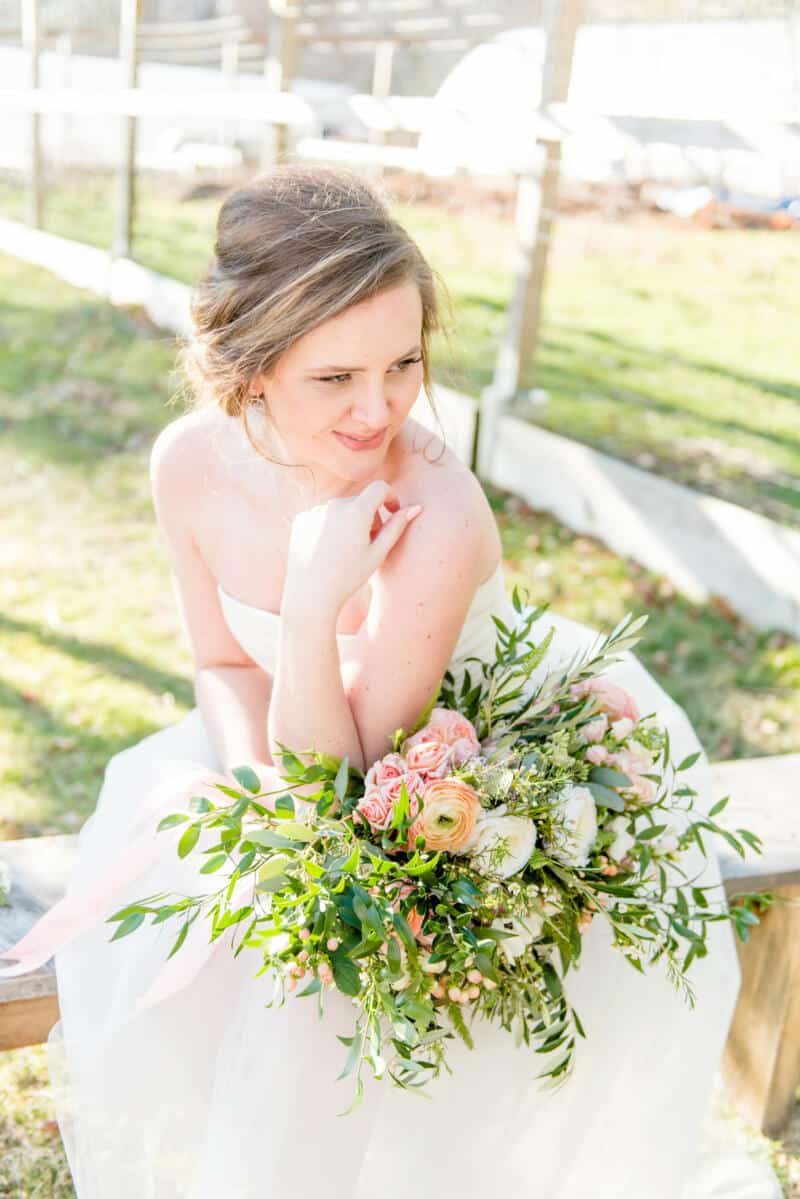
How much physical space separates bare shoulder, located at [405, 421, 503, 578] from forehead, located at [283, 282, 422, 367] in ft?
0.80

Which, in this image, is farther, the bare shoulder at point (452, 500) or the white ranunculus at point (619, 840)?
the bare shoulder at point (452, 500)

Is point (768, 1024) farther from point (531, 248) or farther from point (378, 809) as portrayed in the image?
point (531, 248)

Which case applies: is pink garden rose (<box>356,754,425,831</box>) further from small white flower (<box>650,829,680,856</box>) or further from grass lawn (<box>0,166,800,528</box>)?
A: grass lawn (<box>0,166,800,528</box>)

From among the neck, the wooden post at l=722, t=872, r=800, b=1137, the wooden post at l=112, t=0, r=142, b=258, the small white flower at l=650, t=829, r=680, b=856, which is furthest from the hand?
the wooden post at l=112, t=0, r=142, b=258

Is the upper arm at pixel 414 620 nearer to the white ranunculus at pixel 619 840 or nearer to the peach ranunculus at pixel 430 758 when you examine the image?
the peach ranunculus at pixel 430 758

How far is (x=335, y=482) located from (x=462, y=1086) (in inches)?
40.0

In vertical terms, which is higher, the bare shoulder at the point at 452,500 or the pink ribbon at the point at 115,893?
the bare shoulder at the point at 452,500

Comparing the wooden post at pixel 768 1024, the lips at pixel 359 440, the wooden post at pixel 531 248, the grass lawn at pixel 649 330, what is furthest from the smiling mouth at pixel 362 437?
the wooden post at pixel 531 248

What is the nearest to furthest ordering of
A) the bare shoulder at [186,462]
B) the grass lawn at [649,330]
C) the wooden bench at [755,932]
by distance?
the wooden bench at [755,932]
the bare shoulder at [186,462]
the grass lawn at [649,330]

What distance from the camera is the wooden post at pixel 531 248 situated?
525cm

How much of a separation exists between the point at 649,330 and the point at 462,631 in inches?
218

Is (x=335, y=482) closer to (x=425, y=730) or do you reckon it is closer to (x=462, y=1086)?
(x=425, y=730)

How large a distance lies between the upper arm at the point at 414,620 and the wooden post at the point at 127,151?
747 cm

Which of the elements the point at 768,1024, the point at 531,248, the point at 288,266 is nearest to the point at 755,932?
the point at 768,1024
